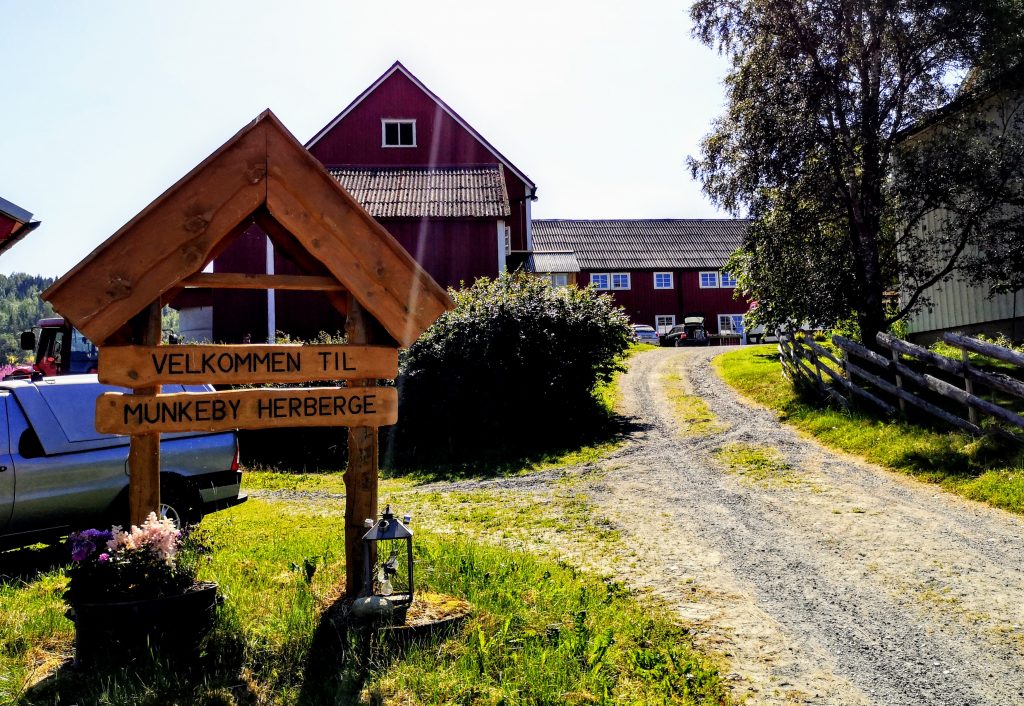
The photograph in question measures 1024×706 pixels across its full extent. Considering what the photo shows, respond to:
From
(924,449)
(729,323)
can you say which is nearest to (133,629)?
(924,449)

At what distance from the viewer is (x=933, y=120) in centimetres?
1573

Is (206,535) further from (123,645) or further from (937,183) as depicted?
(937,183)

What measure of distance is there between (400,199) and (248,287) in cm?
2385

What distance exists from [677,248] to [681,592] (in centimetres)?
4859

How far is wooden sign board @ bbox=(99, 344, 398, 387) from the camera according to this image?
5.27m

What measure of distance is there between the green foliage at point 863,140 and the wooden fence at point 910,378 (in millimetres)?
1120

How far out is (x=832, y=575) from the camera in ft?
24.0

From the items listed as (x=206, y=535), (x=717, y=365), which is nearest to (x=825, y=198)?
(x=717, y=365)

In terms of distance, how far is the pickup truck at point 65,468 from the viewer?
321 inches

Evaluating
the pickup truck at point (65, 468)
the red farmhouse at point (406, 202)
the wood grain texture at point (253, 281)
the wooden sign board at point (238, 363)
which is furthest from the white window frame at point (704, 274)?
the wood grain texture at point (253, 281)

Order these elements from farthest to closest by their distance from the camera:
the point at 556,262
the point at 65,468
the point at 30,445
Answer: the point at 556,262 → the point at 65,468 → the point at 30,445

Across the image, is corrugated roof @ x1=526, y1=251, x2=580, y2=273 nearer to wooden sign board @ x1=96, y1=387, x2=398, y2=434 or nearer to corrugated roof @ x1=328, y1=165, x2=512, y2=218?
corrugated roof @ x1=328, y1=165, x2=512, y2=218

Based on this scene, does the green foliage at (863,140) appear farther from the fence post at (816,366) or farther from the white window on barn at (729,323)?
the white window on barn at (729,323)

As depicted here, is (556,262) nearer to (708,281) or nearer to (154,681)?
(708,281)
